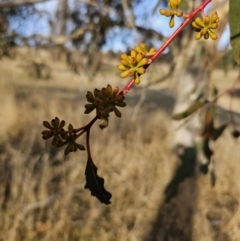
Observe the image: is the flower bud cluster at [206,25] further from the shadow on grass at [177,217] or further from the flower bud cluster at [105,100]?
the shadow on grass at [177,217]

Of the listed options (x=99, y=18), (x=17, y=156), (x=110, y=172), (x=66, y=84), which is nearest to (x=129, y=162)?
(x=110, y=172)

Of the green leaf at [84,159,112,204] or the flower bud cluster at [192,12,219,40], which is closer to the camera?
the flower bud cluster at [192,12,219,40]

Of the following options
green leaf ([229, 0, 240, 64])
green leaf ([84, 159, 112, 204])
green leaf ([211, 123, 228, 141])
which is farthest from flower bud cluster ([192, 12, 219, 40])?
green leaf ([211, 123, 228, 141])

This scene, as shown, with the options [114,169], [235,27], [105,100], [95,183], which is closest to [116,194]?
[114,169]

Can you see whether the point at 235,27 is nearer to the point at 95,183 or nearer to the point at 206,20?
the point at 206,20

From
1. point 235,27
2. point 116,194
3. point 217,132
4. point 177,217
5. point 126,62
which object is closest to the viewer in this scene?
point 126,62

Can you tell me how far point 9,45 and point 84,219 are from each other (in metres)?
0.87

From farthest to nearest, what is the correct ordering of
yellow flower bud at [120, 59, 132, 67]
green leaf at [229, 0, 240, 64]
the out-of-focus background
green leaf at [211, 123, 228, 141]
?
1. the out-of-focus background
2. green leaf at [211, 123, 228, 141]
3. green leaf at [229, 0, 240, 64]
4. yellow flower bud at [120, 59, 132, 67]

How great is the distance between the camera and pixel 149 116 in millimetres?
4629

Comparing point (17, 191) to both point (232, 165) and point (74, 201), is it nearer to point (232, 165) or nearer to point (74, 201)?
point (74, 201)

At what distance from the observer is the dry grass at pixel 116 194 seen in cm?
217

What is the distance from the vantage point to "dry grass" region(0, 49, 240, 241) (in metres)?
2.17

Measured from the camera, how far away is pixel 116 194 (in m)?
2.71

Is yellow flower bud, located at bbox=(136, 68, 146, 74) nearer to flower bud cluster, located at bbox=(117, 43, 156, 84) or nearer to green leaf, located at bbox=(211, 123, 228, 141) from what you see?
flower bud cluster, located at bbox=(117, 43, 156, 84)
